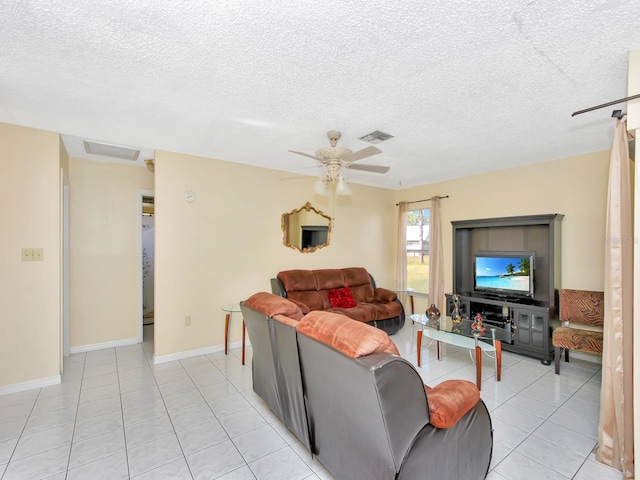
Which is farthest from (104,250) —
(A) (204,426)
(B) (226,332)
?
(A) (204,426)

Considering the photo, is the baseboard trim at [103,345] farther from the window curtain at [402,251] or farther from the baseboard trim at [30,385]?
the window curtain at [402,251]

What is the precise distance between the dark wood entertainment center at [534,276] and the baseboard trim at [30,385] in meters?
4.89

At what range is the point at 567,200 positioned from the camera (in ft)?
12.6

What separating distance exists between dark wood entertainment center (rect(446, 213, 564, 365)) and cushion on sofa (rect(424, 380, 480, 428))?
8.76 ft

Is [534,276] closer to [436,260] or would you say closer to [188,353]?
[436,260]

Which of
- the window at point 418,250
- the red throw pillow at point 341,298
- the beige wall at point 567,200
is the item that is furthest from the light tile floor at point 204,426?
the window at point 418,250

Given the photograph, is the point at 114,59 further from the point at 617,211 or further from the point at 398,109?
the point at 617,211

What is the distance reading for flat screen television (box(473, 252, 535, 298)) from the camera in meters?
4.03

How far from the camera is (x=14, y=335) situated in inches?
114

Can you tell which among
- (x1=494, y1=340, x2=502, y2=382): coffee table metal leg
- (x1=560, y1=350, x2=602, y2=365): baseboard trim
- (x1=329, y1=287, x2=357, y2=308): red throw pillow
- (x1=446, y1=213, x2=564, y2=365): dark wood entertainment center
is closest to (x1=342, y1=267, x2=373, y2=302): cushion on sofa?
(x1=329, y1=287, x2=357, y2=308): red throw pillow

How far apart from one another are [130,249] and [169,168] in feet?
4.62

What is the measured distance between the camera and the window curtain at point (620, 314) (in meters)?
1.86

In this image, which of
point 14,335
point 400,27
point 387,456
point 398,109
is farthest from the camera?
point 14,335

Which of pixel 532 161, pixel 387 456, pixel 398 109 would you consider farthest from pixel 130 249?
pixel 532 161
